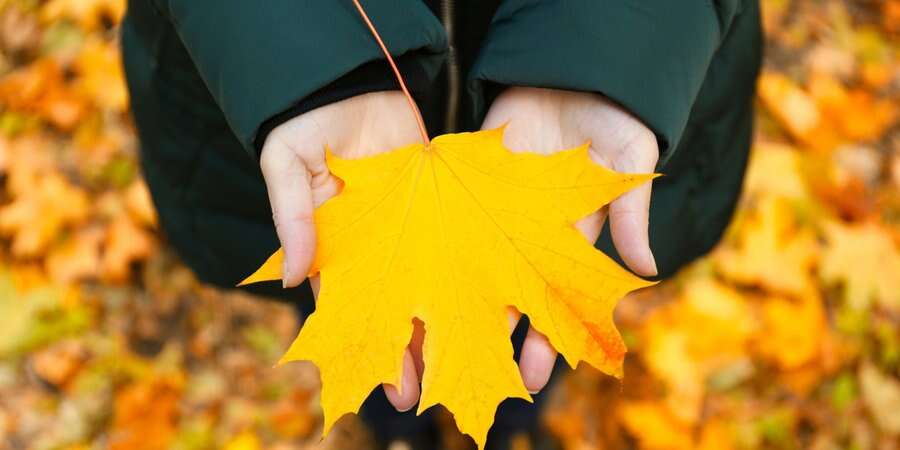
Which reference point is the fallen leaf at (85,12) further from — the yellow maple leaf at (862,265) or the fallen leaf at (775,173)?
the yellow maple leaf at (862,265)

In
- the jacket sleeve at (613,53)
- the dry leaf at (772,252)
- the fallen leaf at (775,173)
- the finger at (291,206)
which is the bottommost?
the dry leaf at (772,252)

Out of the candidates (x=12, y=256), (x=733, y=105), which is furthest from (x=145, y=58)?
(x=12, y=256)

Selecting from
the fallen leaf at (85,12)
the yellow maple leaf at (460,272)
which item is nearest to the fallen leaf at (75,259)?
the fallen leaf at (85,12)

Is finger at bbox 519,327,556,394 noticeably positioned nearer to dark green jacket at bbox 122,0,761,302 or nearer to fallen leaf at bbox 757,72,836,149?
dark green jacket at bbox 122,0,761,302

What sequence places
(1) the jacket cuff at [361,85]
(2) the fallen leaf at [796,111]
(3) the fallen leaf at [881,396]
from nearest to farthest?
(1) the jacket cuff at [361,85] → (3) the fallen leaf at [881,396] → (2) the fallen leaf at [796,111]

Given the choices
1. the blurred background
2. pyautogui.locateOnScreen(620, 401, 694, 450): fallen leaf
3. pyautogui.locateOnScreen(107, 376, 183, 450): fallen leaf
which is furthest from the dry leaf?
pyautogui.locateOnScreen(107, 376, 183, 450): fallen leaf

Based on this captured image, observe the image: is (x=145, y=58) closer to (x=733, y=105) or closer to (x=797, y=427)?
(x=733, y=105)
